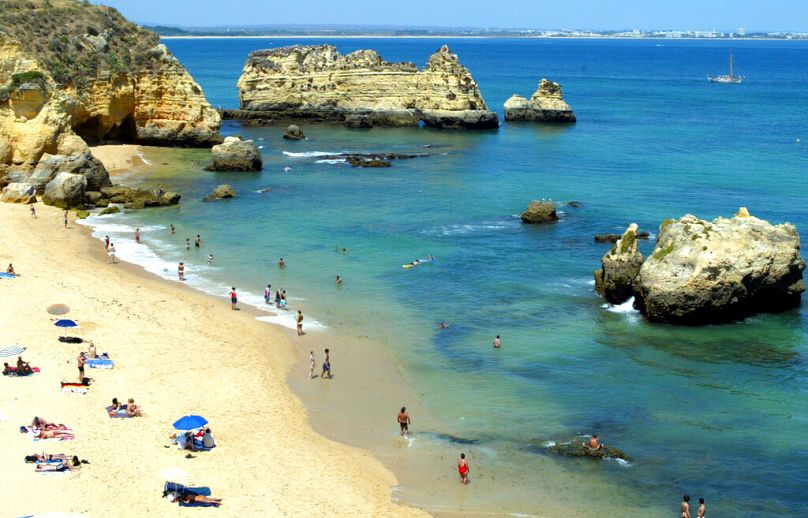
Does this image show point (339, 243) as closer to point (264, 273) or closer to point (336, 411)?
point (264, 273)

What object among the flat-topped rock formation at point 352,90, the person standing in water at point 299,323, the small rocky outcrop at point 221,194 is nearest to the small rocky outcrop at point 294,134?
the flat-topped rock formation at point 352,90

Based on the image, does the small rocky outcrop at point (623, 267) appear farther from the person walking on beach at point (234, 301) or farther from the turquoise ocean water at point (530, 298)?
the person walking on beach at point (234, 301)

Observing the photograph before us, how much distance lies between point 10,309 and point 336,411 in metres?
13.5

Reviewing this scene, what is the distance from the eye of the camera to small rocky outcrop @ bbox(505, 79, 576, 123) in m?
99.2

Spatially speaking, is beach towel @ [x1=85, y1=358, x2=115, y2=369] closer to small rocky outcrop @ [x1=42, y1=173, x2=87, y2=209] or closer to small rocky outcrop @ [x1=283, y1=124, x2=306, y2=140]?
small rocky outcrop @ [x1=42, y1=173, x2=87, y2=209]

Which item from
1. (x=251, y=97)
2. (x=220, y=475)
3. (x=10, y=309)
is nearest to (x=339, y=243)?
(x=10, y=309)

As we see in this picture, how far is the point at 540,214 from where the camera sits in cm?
5041

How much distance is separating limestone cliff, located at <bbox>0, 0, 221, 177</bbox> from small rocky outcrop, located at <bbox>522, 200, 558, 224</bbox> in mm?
26347

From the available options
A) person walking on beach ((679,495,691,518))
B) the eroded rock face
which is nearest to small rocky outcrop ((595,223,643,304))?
the eroded rock face

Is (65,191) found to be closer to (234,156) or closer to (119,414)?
(234,156)

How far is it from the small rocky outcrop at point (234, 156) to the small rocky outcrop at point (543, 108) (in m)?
42.4

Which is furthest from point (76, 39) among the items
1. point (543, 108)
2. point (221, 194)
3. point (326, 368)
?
point (543, 108)

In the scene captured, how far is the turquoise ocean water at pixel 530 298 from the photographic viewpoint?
24.1 metres

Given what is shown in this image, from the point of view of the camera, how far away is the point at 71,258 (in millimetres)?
42031
